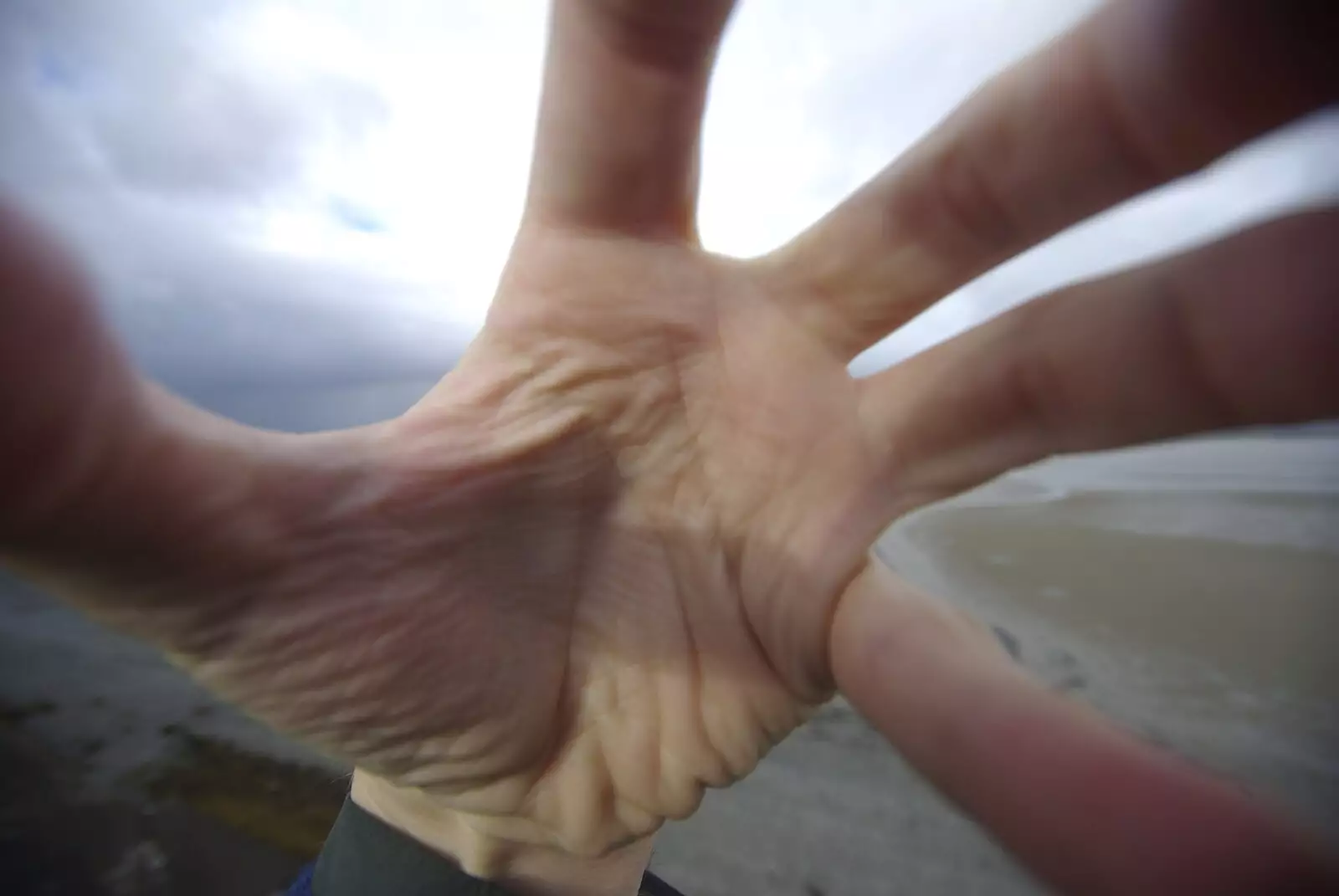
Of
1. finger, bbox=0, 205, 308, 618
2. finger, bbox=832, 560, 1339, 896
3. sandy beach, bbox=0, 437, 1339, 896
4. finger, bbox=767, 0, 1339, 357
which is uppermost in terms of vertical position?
finger, bbox=767, 0, 1339, 357

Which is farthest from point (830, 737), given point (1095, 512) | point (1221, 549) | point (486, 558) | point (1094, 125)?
point (1095, 512)

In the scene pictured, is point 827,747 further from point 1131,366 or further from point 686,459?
point 1131,366

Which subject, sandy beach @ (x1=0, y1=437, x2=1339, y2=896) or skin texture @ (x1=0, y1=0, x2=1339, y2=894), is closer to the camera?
skin texture @ (x1=0, y1=0, x2=1339, y2=894)

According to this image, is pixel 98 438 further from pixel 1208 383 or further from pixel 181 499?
pixel 1208 383

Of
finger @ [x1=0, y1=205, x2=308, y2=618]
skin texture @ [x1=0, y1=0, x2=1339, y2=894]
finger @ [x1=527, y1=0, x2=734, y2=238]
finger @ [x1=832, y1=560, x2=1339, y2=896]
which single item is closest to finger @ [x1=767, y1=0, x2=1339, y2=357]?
skin texture @ [x1=0, y1=0, x2=1339, y2=894]

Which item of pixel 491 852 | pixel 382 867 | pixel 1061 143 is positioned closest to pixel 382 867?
pixel 382 867

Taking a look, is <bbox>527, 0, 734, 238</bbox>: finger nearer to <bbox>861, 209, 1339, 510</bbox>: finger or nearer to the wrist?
<bbox>861, 209, 1339, 510</bbox>: finger
